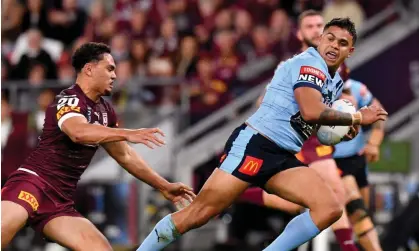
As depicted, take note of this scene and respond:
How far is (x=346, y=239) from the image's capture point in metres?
9.61

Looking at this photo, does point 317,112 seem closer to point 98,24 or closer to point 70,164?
point 70,164

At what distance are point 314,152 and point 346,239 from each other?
85 centimetres

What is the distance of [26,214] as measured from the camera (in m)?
8.14

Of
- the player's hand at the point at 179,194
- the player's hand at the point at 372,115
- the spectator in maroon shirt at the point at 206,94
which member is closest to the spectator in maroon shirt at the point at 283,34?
the spectator in maroon shirt at the point at 206,94

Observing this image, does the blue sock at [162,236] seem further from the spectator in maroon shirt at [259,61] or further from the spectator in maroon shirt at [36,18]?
the spectator in maroon shirt at [36,18]

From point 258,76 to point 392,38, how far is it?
2007mm

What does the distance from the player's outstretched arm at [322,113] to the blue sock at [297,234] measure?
76 cm

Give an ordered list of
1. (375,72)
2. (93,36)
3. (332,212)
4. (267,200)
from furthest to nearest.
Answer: (93,36)
(375,72)
(267,200)
(332,212)

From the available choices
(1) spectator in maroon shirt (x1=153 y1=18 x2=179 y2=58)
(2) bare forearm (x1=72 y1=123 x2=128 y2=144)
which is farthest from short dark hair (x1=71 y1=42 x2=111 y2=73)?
(1) spectator in maroon shirt (x1=153 y1=18 x2=179 y2=58)

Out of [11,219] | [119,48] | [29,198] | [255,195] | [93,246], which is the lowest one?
[255,195]

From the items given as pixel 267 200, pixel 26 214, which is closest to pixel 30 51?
pixel 267 200

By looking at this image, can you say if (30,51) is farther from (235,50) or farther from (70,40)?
(235,50)

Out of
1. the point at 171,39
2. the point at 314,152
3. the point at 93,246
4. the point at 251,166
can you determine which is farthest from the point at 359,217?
the point at 171,39

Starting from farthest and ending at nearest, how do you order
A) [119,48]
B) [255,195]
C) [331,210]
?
1. [119,48]
2. [255,195]
3. [331,210]
